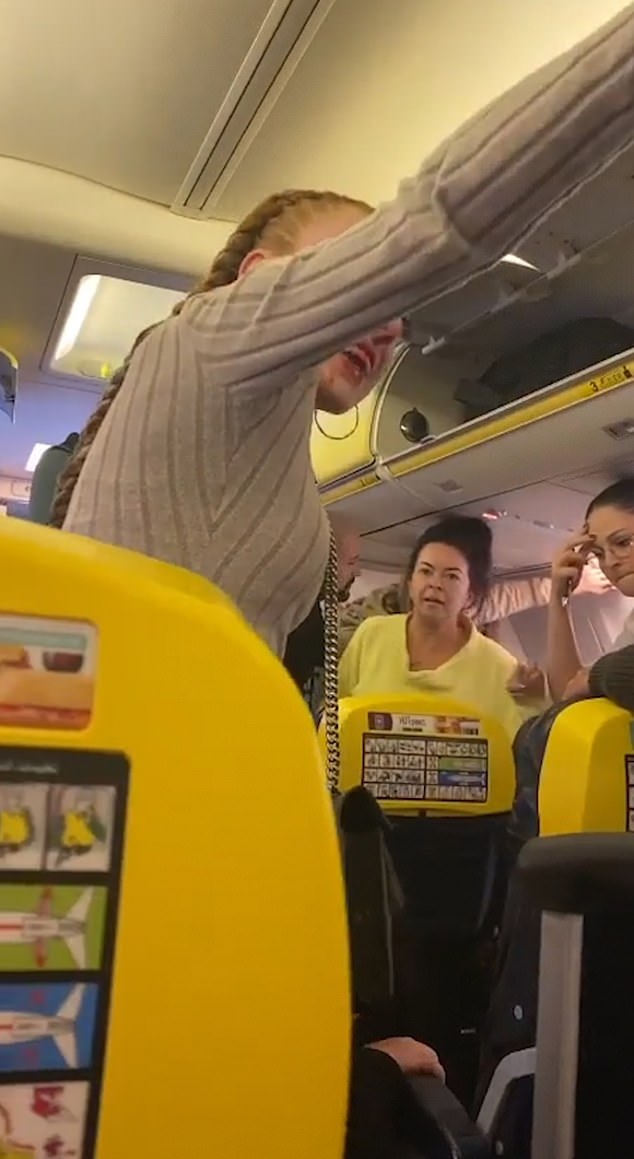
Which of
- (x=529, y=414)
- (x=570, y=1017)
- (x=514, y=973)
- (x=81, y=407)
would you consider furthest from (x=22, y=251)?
(x=570, y=1017)

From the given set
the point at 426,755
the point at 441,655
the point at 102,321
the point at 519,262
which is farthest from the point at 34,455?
the point at 426,755

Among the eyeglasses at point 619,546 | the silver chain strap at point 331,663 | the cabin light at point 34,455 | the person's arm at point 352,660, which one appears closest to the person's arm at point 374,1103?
the silver chain strap at point 331,663

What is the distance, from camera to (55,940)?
1.93 ft

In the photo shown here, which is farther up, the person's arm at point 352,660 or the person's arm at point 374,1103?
the person's arm at point 352,660

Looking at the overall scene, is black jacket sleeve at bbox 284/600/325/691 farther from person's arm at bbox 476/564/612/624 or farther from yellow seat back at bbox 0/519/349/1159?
person's arm at bbox 476/564/612/624

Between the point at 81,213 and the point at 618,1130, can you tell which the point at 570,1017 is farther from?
the point at 81,213

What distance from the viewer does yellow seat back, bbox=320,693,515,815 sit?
1824mm

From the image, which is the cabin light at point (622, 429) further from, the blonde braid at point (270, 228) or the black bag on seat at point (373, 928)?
the black bag on seat at point (373, 928)

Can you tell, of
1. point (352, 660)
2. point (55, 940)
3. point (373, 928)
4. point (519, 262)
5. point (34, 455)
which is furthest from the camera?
point (34, 455)

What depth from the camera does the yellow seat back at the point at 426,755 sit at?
182 cm

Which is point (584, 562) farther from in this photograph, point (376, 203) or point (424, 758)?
point (424, 758)

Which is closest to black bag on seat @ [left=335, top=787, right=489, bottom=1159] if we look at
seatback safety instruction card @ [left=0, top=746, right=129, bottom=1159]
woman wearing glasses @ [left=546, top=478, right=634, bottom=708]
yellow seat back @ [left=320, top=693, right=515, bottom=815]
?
seatback safety instruction card @ [left=0, top=746, right=129, bottom=1159]

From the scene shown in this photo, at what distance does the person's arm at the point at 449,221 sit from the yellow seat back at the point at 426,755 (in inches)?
40.1

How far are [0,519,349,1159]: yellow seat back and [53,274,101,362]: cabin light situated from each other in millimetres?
2626
